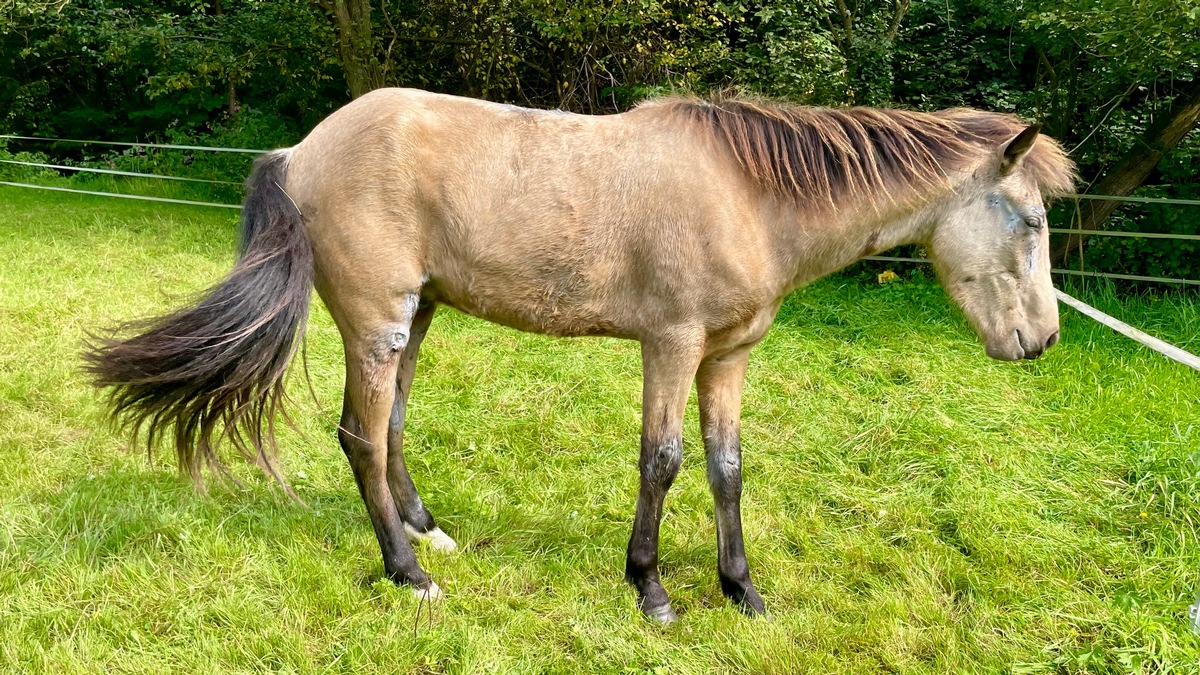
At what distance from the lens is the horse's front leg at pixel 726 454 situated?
3.14 m

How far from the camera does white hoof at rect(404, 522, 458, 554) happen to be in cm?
342

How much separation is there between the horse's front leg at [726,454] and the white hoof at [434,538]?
1119mm

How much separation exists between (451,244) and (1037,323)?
2110 millimetres

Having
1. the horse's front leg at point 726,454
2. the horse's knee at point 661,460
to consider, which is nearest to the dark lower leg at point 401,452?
the horse's knee at point 661,460

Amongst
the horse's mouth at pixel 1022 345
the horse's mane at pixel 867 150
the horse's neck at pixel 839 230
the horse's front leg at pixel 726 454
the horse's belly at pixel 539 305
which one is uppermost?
the horse's mane at pixel 867 150

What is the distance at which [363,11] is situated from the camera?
9.14 m

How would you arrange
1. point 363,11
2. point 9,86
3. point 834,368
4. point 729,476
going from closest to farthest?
point 729,476 → point 834,368 → point 363,11 → point 9,86

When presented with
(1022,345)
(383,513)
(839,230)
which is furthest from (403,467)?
(1022,345)

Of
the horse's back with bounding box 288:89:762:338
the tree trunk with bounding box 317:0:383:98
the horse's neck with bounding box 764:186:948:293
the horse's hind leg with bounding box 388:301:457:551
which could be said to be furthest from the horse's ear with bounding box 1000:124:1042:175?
the tree trunk with bounding box 317:0:383:98

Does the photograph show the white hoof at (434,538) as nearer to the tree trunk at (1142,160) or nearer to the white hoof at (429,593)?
the white hoof at (429,593)

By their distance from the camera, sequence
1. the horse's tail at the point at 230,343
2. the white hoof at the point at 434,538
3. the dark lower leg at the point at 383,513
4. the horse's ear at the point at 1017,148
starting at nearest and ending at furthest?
the horse's ear at the point at 1017,148, the horse's tail at the point at 230,343, the dark lower leg at the point at 383,513, the white hoof at the point at 434,538

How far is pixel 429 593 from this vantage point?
3.04 m

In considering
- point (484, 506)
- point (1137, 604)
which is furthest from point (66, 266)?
point (1137, 604)

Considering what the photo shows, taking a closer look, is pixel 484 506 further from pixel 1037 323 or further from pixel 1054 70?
pixel 1054 70
